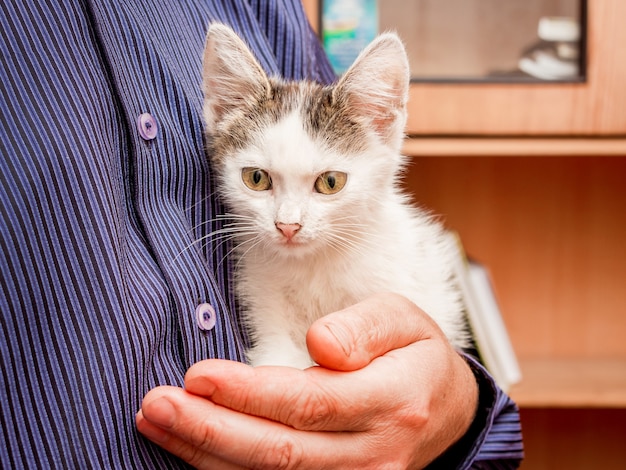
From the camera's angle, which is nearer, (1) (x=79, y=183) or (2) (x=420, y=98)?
(1) (x=79, y=183)

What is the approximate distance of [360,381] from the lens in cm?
75

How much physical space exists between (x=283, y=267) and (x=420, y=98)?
90 centimetres

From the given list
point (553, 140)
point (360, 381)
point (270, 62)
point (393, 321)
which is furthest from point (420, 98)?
point (360, 381)

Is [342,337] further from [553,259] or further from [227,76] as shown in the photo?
[553,259]

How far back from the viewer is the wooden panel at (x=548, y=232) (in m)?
2.18

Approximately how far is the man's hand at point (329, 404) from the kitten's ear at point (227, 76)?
0.37m

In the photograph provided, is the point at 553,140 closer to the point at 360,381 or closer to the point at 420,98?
the point at 420,98

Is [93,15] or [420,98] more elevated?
[93,15]

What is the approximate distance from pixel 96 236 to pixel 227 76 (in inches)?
15.1

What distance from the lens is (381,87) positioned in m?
1.03

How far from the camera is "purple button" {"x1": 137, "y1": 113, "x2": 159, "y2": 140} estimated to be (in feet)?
2.61

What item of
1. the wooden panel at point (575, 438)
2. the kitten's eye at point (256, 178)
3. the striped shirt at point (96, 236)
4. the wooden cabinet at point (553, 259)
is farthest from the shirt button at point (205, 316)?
the wooden panel at point (575, 438)

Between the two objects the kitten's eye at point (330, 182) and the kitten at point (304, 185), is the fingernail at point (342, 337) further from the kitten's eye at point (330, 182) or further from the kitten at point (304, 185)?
the kitten's eye at point (330, 182)

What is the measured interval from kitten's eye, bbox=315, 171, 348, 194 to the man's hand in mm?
200
